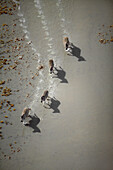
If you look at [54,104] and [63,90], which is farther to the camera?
[63,90]

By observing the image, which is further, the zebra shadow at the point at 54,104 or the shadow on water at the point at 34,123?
the zebra shadow at the point at 54,104

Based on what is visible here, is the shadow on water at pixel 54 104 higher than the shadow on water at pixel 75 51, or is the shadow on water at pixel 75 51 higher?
the shadow on water at pixel 75 51

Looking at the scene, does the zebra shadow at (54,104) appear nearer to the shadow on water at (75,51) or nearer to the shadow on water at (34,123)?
the shadow on water at (34,123)

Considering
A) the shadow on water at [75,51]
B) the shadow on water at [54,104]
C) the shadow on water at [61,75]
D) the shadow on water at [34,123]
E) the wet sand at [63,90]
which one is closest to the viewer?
the wet sand at [63,90]

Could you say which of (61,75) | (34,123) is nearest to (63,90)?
(61,75)

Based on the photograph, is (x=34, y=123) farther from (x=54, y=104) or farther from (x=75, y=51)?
(x=75, y=51)

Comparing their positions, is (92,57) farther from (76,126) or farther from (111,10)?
(76,126)

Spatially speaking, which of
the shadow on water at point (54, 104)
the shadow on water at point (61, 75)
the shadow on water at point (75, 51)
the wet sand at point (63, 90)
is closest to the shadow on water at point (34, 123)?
the wet sand at point (63, 90)

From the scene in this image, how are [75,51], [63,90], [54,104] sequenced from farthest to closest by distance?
1. [75,51]
2. [63,90]
3. [54,104]

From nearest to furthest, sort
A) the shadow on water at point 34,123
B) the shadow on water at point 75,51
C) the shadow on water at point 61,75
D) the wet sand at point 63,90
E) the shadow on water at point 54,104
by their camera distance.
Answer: the wet sand at point 63,90
the shadow on water at point 34,123
the shadow on water at point 54,104
the shadow on water at point 61,75
the shadow on water at point 75,51
